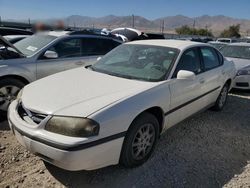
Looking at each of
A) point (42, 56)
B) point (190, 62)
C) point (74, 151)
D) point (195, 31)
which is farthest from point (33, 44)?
point (195, 31)

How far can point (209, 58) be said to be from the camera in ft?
16.4

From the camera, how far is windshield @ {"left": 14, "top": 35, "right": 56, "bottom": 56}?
5323mm

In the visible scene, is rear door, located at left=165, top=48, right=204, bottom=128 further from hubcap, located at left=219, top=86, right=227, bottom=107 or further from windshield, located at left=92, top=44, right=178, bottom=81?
hubcap, located at left=219, top=86, right=227, bottom=107

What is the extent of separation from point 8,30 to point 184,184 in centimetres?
973

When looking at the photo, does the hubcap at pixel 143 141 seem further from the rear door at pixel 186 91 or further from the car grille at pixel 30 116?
the car grille at pixel 30 116

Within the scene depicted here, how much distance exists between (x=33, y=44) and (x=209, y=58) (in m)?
3.37

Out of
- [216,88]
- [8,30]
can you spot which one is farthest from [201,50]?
[8,30]

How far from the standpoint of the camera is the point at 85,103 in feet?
9.62

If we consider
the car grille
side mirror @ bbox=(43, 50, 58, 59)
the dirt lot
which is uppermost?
side mirror @ bbox=(43, 50, 58, 59)

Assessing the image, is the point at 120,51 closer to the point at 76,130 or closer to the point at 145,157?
the point at 145,157

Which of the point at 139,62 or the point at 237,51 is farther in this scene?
the point at 237,51

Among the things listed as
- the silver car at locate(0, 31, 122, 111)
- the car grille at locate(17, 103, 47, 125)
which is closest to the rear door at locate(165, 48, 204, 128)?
the car grille at locate(17, 103, 47, 125)

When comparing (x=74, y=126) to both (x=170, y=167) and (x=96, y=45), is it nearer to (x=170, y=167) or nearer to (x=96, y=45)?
A: (x=170, y=167)

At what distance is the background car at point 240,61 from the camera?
7.59 metres
